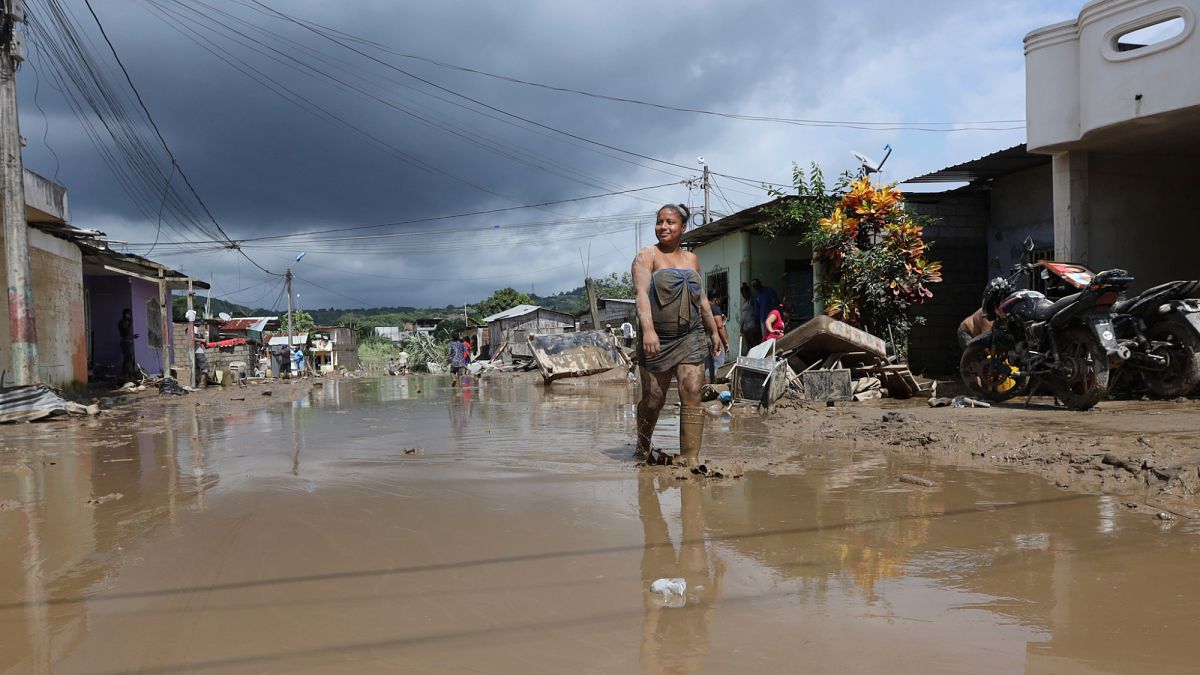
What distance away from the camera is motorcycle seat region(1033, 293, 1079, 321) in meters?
6.59

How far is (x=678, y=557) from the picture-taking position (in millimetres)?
2727

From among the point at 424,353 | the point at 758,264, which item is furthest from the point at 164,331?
the point at 758,264

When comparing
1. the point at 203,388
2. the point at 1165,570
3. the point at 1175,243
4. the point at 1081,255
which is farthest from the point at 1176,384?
the point at 203,388

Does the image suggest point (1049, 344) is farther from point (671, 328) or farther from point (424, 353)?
point (424, 353)

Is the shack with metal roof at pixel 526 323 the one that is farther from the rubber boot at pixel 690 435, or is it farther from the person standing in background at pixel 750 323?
the rubber boot at pixel 690 435

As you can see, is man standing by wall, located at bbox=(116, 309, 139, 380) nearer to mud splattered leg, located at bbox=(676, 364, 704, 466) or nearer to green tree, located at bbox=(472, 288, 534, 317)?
mud splattered leg, located at bbox=(676, 364, 704, 466)

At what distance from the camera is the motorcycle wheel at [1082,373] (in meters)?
6.35

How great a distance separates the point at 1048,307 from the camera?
692 centimetres

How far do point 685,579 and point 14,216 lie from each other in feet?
38.4

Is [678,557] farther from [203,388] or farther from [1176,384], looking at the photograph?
[203,388]

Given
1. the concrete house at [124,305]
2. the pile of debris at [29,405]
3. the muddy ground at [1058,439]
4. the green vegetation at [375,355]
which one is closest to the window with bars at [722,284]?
the muddy ground at [1058,439]

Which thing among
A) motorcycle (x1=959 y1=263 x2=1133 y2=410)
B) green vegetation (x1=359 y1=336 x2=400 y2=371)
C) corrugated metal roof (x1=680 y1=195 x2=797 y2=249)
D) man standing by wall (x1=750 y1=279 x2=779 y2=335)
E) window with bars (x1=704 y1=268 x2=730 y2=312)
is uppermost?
corrugated metal roof (x1=680 y1=195 x2=797 y2=249)

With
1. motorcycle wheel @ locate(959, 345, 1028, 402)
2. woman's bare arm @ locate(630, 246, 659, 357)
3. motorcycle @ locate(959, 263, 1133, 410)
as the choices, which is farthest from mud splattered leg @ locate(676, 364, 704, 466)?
motorcycle wheel @ locate(959, 345, 1028, 402)

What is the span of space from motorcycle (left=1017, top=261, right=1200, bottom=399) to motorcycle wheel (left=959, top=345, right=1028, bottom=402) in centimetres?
88
